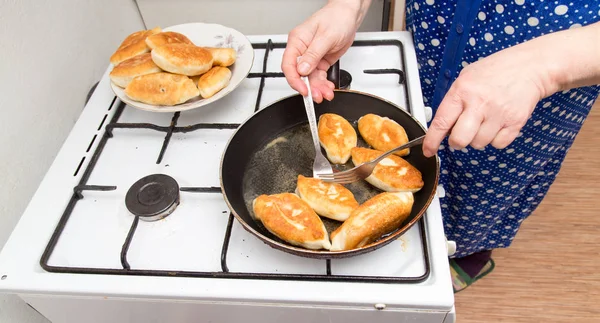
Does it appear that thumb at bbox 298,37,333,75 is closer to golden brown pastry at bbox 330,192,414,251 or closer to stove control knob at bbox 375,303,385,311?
golden brown pastry at bbox 330,192,414,251

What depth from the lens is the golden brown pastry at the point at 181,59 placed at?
799mm

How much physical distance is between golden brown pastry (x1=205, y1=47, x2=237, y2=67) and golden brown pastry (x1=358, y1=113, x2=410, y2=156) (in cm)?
29

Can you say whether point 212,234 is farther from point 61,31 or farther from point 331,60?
point 61,31

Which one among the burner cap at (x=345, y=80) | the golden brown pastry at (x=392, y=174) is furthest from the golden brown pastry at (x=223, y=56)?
the golden brown pastry at (x=392, y=174)

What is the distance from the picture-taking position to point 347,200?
662 mm

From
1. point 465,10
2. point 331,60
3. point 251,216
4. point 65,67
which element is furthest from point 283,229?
point 65,67

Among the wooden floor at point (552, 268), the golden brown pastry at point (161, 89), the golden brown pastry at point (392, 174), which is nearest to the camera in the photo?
the golden brown pastry at point (392, 174)

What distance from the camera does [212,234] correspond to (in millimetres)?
681

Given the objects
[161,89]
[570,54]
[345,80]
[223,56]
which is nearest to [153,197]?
[161,89]

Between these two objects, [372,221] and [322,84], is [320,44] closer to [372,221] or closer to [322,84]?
[322,84]

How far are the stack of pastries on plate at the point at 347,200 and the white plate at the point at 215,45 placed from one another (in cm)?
21

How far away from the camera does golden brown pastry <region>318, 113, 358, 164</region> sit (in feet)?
2.40

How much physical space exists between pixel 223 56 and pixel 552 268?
3.97ft

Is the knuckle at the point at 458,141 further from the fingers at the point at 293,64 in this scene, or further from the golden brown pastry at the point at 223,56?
the golden brown pastry at the point at 223,56
